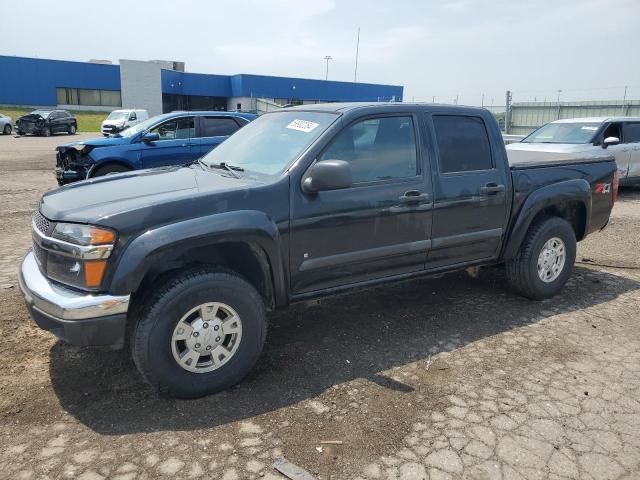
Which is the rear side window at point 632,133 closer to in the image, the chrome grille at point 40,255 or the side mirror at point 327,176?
the side mirror at point 327,176

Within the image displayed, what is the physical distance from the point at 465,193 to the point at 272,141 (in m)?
1.64

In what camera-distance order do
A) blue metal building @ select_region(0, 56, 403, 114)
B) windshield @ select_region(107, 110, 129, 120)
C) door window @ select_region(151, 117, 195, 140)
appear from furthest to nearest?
blue metal building @ select_region(0, 56, 403, 114) < windshield @ select_region(107, 110, 129, 120) < door window @ select_region(151, 117, 195, 140)

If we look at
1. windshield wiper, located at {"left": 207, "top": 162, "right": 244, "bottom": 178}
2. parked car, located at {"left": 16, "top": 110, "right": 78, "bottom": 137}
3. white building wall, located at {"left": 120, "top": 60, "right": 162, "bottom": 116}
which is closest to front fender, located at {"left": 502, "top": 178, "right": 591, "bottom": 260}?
windshield wiper, located at {"left": 207, "top": 162, "right": 244, "bottom": 178}

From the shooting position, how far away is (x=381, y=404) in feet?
10.9

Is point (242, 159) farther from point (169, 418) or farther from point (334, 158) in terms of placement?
point (169, 418)

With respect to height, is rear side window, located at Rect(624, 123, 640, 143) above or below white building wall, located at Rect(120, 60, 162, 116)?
below

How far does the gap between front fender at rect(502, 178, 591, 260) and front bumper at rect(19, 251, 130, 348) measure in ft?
11.2

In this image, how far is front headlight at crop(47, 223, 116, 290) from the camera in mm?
3008

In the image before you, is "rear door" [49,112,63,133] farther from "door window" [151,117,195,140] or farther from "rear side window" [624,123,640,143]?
"rear side window" [624,123,640,143]

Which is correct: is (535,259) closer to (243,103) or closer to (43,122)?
(43,122)

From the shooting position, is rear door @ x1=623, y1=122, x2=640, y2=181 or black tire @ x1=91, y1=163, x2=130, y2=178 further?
rear door @ x1=623, y1=122, x2=640, y2=181

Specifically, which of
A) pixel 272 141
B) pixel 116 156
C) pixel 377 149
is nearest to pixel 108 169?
pixel 116 156

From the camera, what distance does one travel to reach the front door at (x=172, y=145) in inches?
401

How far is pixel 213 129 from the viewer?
10.9 metres
